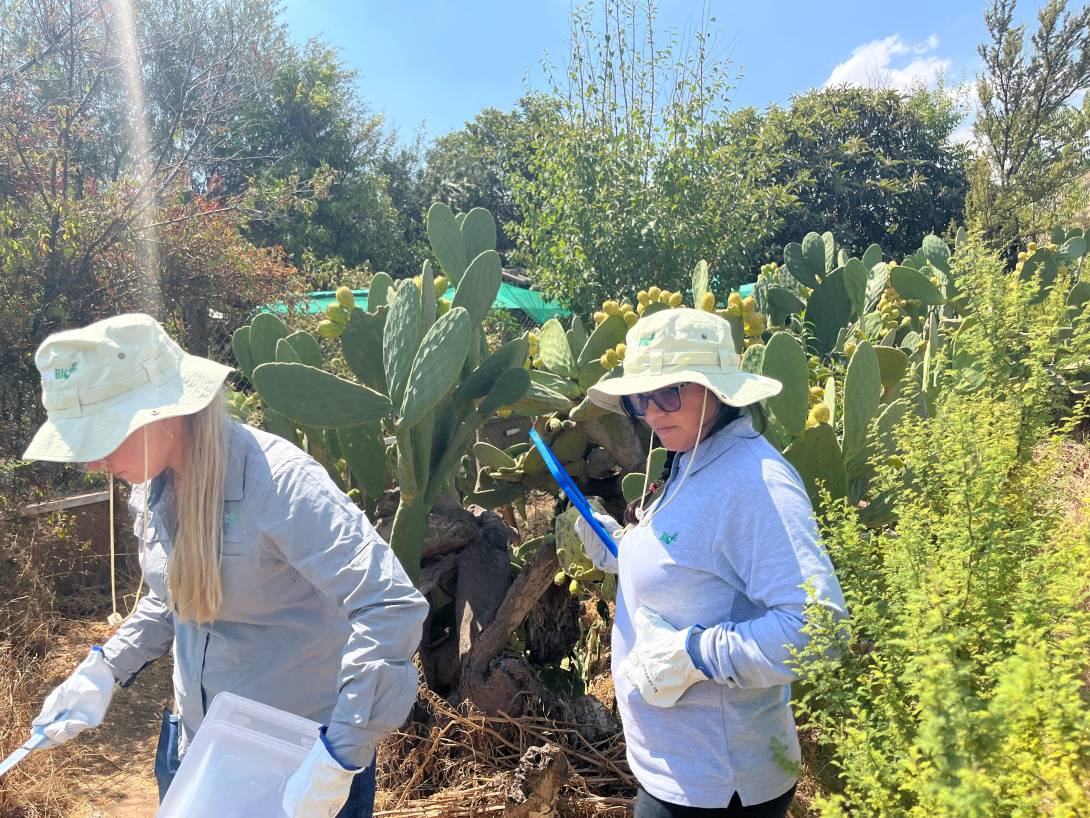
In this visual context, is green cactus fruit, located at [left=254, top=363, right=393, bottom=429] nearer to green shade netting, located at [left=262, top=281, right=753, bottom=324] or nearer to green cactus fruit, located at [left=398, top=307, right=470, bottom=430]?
green cactus fruit, located at [left=398, top=307, right=470, bottom=430]

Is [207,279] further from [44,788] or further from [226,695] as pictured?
[226,695]

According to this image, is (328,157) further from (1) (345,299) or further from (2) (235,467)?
(2) (235,467)

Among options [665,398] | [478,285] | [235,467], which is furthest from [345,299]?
[665,398]

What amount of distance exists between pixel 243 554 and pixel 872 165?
15.2 metres

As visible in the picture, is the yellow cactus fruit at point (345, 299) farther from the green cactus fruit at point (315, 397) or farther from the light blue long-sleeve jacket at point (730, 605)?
the light blue long-sleeve jacket at point (730, 605)

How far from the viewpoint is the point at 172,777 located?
175cm

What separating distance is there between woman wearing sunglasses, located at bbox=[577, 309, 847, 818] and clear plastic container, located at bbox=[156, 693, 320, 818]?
0.61 meters

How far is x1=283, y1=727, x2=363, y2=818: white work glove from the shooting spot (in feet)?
4.40

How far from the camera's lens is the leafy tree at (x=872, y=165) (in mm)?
14094

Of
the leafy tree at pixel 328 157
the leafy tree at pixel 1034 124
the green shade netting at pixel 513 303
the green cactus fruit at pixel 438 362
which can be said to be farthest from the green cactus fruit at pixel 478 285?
the leafy tree at pixel 328 157

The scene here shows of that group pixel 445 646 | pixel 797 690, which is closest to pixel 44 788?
pixel 445 646

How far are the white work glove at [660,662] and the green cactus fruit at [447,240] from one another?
1957 mm

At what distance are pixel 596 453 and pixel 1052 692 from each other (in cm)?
233

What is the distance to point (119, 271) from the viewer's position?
5301 mm
